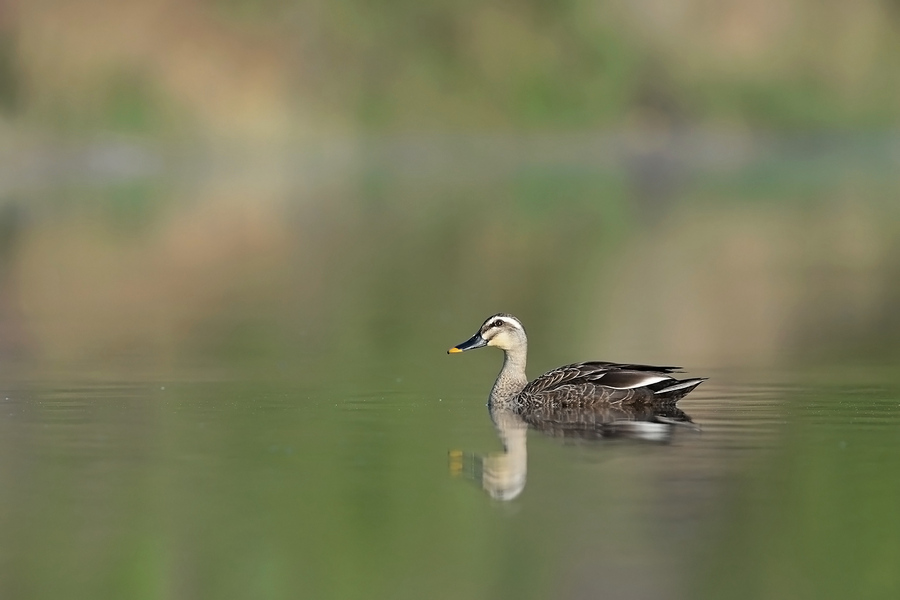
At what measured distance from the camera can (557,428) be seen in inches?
660

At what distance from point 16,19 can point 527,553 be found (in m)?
179

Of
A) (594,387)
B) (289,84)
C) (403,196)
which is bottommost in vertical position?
(594,387)

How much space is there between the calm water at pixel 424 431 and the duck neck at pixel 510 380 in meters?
0.41

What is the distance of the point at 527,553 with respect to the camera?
11688 millimetres

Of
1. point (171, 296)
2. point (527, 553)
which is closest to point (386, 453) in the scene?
point (527, 553)

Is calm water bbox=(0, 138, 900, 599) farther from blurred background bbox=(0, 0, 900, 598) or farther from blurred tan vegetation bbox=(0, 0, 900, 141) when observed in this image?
blurred tan vegetation bbox=(0, 0, 900, 141)

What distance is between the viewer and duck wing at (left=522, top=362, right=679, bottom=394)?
1692cm

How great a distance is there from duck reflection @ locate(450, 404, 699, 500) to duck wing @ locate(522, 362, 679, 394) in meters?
0.23

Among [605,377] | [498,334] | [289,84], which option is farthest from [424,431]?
[289,84]

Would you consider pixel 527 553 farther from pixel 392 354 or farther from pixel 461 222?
pixel 461 222

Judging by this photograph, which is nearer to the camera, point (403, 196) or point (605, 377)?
point (605, 377)

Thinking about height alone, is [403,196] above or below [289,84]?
below

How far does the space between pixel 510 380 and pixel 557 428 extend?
160 centimetres

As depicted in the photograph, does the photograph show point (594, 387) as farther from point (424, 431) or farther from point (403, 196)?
point (403, 196)
